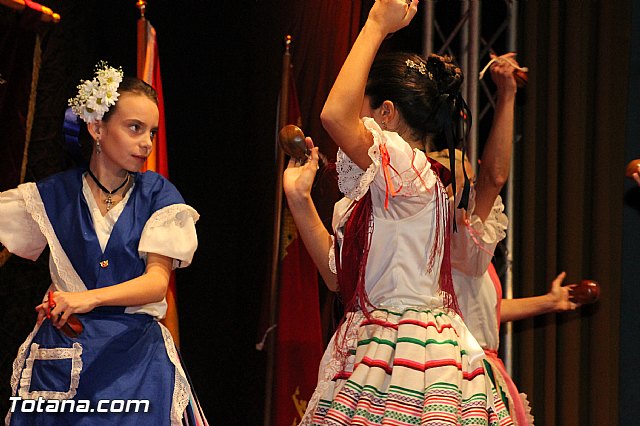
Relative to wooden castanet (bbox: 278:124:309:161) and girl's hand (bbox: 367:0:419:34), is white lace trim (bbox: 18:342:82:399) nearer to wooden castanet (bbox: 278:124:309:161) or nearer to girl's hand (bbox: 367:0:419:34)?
wooden castanet (bbox: 278:124:309:161)

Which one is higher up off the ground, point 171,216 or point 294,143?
point 294,143

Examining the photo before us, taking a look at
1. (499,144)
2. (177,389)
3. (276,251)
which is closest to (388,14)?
(499,144)

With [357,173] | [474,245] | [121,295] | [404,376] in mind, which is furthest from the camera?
[474,245]

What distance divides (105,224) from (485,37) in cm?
227

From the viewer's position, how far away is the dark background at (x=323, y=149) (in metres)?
3.70

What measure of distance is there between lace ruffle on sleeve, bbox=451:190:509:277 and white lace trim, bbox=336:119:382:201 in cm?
63

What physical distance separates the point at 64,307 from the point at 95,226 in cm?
32

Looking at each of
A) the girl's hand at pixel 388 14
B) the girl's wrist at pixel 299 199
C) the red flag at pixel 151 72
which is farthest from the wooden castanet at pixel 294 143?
the red flag at pixel 151 72

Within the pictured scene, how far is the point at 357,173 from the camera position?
1.99 meters

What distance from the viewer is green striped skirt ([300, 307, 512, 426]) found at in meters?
1.84

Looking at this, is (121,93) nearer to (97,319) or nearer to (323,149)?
(97,319)

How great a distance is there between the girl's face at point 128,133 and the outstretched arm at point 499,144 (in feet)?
3.16

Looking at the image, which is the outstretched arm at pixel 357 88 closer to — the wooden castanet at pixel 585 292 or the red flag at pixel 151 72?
the wooden castanet at pixel 585 292

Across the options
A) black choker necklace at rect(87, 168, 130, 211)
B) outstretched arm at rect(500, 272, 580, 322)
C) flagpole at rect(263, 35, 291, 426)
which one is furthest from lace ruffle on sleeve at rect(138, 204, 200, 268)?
flagpole at rect(263, 35, 291, 426)
